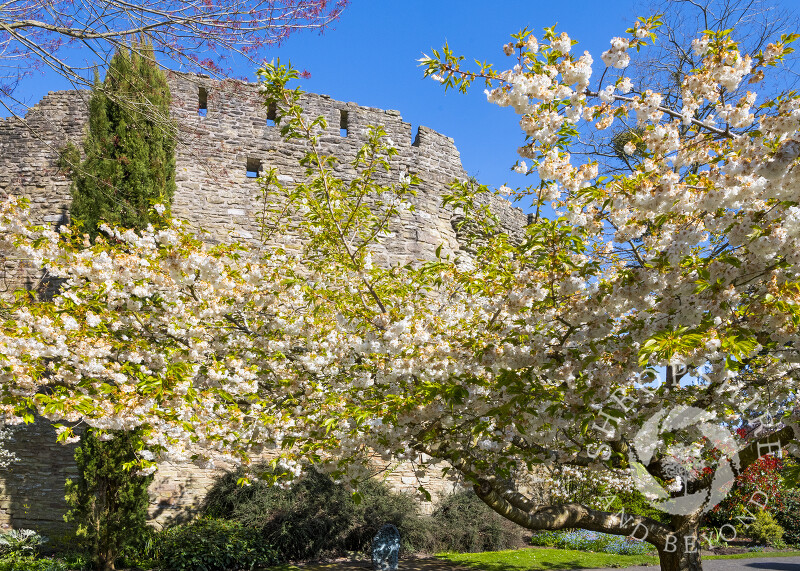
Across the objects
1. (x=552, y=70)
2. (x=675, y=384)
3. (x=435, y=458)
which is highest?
(x=552, y=70)

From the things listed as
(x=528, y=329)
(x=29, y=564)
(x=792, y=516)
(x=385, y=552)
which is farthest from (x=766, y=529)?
(x=29, y=564)

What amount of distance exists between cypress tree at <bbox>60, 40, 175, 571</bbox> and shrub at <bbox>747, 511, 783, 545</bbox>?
1169 cm

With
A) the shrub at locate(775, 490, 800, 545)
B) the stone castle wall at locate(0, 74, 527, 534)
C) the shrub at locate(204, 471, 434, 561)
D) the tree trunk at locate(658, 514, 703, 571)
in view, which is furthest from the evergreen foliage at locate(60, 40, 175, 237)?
the shrub at locate(775, 490, 800, 545)

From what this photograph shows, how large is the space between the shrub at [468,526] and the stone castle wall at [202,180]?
44cm

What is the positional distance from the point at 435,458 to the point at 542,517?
40.8 inches

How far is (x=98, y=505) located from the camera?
26.8 feet

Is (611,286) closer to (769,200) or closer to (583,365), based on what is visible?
(583,365)

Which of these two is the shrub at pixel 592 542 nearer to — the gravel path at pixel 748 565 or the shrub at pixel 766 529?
the gravel path at pixel 748 565

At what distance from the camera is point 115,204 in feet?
29.9

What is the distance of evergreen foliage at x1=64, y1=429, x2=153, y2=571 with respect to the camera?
7980 millimetres

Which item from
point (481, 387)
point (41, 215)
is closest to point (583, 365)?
point (481, 387)

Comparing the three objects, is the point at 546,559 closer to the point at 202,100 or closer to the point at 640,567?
the point at 640,567

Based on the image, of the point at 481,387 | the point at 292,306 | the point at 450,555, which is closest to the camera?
the point at 481,387

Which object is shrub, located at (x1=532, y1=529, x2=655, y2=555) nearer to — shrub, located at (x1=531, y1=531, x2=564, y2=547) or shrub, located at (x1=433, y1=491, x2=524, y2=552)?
shrub, located at (x1=531, y1=531, x2=564, y2=547)
